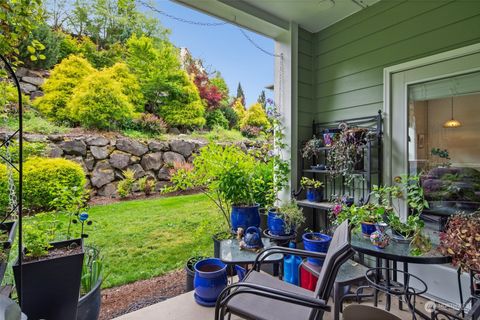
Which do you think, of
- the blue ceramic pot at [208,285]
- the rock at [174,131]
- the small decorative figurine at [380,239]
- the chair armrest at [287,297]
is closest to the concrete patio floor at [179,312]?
the blue ceramic pot at [208,285]

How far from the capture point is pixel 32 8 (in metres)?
1.39

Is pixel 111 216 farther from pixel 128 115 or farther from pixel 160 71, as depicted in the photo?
pixel 160 71

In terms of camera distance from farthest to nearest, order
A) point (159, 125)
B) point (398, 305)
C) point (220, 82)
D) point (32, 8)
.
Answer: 1. point (220, 82)
2. point (159, 125)
3. point (398, 305)
4. point (32, 8)

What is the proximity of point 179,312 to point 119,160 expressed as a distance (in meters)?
3.00

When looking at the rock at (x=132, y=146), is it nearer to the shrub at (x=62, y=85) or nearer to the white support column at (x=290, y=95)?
the shrub at (x=62, y=85)

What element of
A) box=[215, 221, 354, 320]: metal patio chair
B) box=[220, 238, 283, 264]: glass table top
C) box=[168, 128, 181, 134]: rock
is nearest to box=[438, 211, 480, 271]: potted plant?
box=[215, 221, 354, 320]: metal patio chair

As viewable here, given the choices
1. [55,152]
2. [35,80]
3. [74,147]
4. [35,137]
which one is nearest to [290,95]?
[74,147]

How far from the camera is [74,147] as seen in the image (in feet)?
12.4

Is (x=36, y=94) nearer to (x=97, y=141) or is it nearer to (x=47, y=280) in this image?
(x=97, y=141)

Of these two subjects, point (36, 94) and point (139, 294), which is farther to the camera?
point (36, 94)

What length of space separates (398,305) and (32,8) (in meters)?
3.26

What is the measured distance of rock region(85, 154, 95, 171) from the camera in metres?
3.89

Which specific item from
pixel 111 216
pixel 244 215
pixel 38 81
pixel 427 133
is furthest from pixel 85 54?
pixel 427 133

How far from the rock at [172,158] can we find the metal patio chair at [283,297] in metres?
3.46
